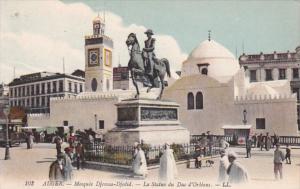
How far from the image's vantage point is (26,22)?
16047 mm

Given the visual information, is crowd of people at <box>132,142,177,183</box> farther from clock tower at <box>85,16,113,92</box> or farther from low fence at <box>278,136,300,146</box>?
clock tower at <box>85,16,113,92</box>

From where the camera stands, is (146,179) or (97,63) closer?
(146,179)

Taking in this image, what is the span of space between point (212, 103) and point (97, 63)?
68.3 ft

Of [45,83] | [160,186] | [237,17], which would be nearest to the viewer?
[160,186]

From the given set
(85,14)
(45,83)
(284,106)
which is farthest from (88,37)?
(85,14)

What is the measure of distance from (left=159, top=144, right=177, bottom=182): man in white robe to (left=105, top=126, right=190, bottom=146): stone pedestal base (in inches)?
127

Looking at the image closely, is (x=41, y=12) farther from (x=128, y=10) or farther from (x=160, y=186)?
(x=160, y=186)

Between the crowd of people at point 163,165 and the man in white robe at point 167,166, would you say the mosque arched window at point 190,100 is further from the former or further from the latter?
the man in white robe at point 167,166

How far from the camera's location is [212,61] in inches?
1332

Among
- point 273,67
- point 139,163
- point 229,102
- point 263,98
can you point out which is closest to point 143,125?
point 139,163

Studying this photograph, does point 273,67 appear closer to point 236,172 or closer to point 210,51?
point 210,51

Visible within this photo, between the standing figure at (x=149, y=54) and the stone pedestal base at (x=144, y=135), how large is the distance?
8.11 ft

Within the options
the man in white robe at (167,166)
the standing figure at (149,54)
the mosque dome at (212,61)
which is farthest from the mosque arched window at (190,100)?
the man in white robe at (167,166)

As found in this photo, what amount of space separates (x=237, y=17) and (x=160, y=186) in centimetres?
686
